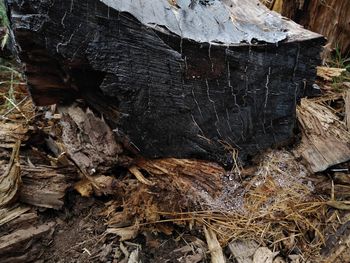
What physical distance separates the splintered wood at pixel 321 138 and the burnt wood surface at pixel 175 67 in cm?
11

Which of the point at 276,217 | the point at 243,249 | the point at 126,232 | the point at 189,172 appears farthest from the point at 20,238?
the point at 276,217

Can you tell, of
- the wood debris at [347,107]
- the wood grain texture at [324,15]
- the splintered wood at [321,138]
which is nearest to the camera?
the splintered wood at [321,138]

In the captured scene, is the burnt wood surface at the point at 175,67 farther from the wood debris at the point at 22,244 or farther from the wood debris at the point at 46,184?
the wood debris at the point at 22,244

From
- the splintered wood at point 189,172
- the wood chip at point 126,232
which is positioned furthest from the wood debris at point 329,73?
the wood chip at point 126,232

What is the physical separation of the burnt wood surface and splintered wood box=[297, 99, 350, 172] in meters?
0.11

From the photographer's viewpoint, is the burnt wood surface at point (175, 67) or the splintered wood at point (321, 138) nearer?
the burnt wood surface at point (175, 67)

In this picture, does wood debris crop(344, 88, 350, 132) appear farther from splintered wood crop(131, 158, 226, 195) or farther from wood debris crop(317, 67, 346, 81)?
splintered wood crop(131, 158, 226, 195)

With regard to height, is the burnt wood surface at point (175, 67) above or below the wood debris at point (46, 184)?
above

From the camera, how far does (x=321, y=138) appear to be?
6.98 ft

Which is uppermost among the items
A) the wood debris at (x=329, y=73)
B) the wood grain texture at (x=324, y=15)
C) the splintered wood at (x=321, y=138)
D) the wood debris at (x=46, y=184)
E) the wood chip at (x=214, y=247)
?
the wood grain texture at (x=324, y=15)

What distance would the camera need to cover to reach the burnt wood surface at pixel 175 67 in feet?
5.48

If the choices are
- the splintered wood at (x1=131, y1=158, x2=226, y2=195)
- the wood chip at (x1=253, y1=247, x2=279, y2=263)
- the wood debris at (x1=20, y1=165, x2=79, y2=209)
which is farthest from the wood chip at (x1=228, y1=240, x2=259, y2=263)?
the wood debris at (x1=20, y1=165, x2=79, y2=209)

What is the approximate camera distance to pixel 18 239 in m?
1.76

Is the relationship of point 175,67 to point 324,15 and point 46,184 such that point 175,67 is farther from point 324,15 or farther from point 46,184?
point 324,15
